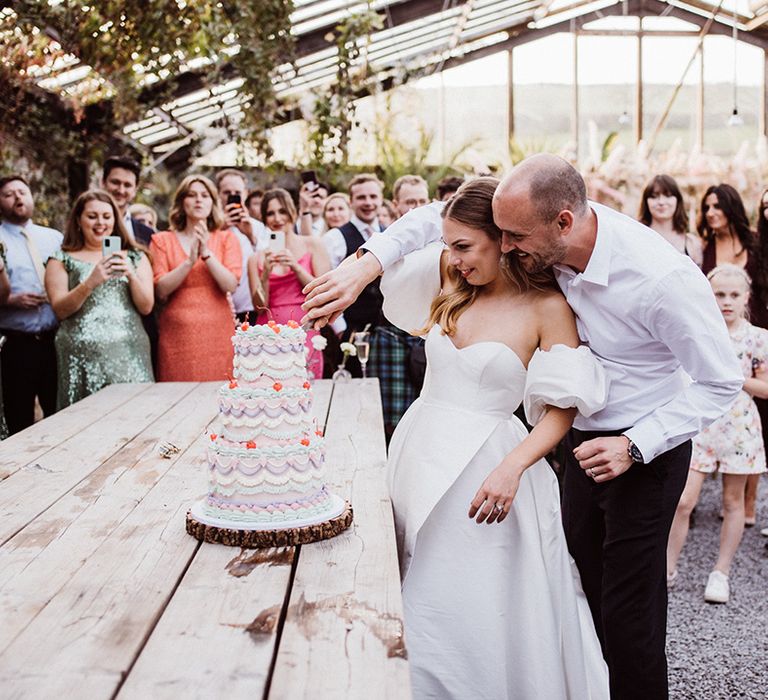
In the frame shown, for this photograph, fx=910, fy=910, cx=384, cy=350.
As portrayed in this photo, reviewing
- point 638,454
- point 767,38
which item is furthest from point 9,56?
point 767,38

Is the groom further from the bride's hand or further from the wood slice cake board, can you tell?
the wood slice cake board

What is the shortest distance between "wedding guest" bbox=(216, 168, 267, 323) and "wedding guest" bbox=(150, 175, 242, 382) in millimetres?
145

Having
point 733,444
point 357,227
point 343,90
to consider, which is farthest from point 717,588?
point 343,90

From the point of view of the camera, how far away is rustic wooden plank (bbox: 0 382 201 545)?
2191 millimetres

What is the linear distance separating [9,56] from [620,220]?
5.06 m

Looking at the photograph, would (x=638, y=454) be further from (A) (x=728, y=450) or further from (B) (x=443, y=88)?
(B) (x=443, y=88)

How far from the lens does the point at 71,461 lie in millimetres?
2715

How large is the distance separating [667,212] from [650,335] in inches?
126

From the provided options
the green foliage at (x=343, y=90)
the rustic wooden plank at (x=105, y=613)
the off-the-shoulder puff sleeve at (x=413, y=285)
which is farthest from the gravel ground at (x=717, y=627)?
the green foliage at (x=343, y=90)

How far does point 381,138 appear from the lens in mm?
10562

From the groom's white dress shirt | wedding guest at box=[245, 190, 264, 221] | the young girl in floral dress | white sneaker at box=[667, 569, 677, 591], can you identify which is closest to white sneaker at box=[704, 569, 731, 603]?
the young girl in floral dress

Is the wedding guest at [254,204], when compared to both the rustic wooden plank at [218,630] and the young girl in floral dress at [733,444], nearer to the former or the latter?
the young girl in floral dress at [733,444]

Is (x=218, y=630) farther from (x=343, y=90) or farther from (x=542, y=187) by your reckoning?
(x=343, y=90)

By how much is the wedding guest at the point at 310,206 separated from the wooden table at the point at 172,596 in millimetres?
2895
